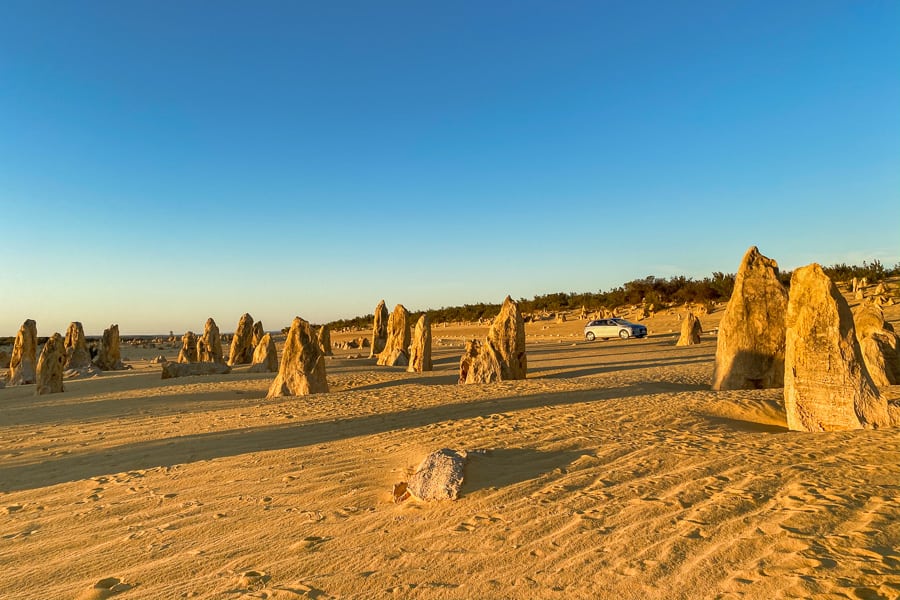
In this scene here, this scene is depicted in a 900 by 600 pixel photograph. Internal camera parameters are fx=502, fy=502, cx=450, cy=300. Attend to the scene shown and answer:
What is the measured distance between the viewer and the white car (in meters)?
26.6

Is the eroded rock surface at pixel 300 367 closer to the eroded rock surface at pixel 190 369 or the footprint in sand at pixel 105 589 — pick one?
the eroded rock surface at pixel 190 369

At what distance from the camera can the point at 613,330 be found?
27.0m

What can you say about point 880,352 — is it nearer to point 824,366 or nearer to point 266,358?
point 824,366

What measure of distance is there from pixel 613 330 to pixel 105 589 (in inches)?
1035

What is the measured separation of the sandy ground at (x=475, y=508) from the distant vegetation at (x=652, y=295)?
25.7 m

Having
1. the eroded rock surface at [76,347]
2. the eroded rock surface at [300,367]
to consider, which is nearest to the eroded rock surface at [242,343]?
the eroded rock surface at [76,347]

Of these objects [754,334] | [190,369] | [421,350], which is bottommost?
[190,369]

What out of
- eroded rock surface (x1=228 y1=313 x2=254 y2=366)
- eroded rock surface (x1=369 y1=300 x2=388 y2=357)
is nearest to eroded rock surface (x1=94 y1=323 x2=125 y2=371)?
eroded rock surface (x1=228 y1=313 x2=254 y2=366)

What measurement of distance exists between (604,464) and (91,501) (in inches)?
193

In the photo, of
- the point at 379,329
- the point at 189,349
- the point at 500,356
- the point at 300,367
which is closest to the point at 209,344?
the point at 189,349

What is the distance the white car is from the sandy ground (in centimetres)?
1883

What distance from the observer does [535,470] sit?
15.8 ft

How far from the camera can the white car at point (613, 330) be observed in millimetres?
26561

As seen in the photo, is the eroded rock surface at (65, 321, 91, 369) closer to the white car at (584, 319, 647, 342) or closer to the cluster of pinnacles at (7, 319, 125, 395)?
the cluster of pinnacles at (7, 319, 125, 395)
